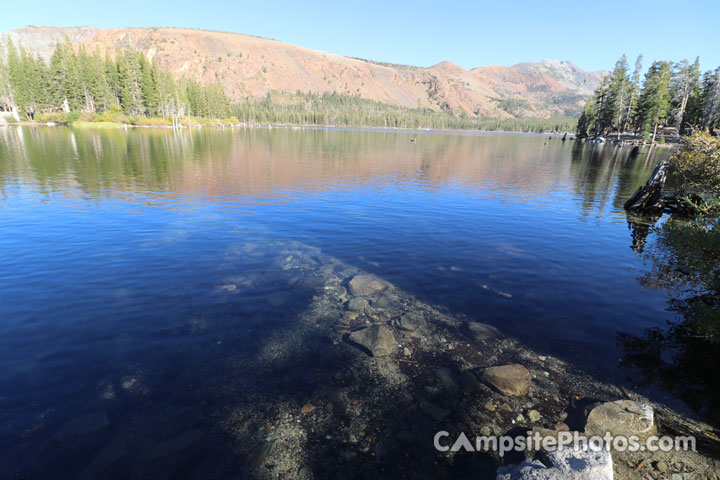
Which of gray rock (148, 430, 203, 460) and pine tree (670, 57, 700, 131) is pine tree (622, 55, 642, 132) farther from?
gray rock (148, 430, 203, 460)

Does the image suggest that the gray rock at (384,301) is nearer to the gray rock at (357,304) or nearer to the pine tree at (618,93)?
the gray rock at (357,304)

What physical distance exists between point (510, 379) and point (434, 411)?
2.48 meters

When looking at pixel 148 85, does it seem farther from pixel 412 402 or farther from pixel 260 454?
pixel 412 402

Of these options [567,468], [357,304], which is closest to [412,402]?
[567,468]

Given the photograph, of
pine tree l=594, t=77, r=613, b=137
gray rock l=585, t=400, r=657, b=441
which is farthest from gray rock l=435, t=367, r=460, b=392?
pine tree l=594, t=77, r=613, b=137

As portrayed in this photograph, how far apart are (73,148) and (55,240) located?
2244 inches

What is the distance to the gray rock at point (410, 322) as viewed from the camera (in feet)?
39.9

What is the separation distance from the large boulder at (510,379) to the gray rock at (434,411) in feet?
5.75

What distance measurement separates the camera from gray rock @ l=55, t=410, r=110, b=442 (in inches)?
292

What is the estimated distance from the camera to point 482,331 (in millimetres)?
11922

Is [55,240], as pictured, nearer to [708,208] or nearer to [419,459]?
[419,459]

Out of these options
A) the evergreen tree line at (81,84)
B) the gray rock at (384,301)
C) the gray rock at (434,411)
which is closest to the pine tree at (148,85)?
the evergreen tree line at (81,84)

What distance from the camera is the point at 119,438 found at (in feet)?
24.5

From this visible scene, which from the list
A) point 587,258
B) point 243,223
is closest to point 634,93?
point 587,258
